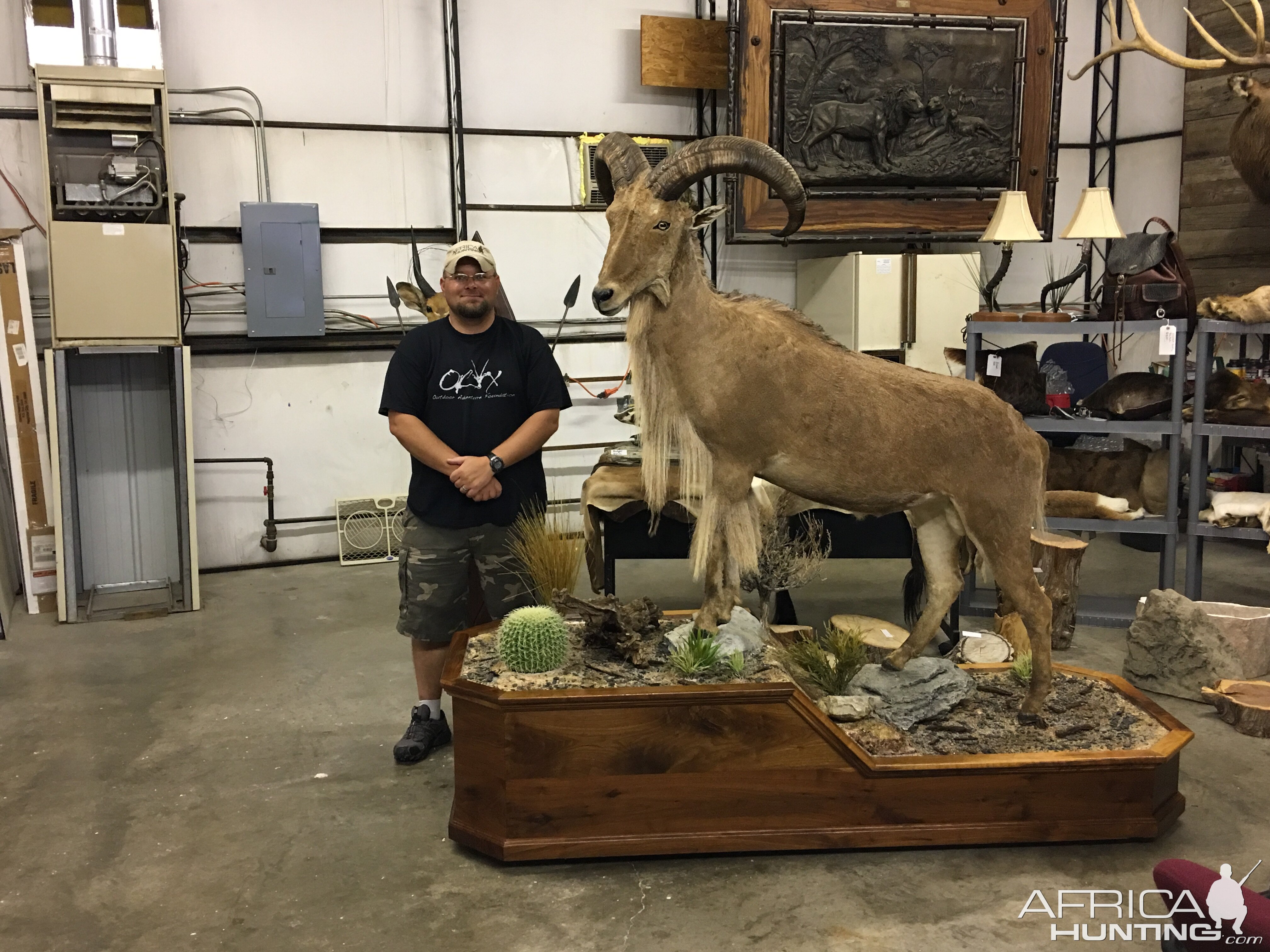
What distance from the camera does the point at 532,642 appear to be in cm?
289

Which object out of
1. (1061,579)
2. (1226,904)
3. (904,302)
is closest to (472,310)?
(1226,904)

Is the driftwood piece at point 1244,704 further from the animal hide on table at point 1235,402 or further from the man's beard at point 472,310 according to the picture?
the man's beard at point 472,310

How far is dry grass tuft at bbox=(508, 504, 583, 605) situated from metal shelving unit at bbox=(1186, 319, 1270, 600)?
286 cm

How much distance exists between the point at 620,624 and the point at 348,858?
1003 millimetres

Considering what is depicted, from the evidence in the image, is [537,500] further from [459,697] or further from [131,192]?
[131,192]

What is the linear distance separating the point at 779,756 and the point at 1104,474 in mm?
3149

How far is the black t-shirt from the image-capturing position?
335 cm

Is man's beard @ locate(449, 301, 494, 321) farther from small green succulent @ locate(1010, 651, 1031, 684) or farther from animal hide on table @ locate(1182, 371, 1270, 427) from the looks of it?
animal hide on table @ locate(1182, 371, 1270, 427)

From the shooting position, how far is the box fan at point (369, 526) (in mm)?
6352

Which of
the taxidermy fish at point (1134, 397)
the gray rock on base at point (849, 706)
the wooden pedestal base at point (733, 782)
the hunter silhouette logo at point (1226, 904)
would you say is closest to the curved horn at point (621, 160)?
the wooden pedestal base at point (733, 782)

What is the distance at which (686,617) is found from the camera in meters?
3.43

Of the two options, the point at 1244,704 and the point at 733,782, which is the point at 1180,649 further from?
the point at 733,782

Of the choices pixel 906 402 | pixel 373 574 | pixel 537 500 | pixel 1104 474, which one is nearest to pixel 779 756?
pixel 906 402

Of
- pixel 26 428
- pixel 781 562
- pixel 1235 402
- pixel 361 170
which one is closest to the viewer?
pixel 781 562
